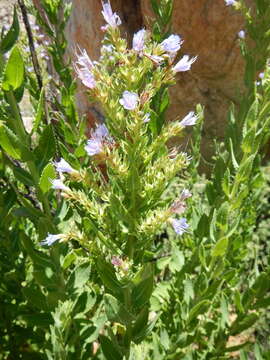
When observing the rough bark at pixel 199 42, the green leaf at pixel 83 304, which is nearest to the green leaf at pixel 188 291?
the green leaf at pixel 83 304

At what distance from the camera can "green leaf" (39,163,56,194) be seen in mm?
1135

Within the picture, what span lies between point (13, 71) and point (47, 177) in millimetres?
281

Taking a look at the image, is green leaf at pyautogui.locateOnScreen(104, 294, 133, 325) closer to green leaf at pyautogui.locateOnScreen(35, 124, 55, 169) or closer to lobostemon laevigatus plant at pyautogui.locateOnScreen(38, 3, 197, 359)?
lobostemon laevigatus plant at pyautogui.locateOnScreen(38, 3, 197, 359)

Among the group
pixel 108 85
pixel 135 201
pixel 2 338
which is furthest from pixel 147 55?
pixel 2 338

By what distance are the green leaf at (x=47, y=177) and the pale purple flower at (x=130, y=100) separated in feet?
1.00

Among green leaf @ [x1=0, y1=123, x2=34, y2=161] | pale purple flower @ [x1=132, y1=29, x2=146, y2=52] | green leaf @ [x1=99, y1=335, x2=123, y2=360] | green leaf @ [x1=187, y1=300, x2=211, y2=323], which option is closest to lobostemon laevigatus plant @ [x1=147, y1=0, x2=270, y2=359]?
green leaf @ [x1=187, y1=300, x2=211, y2=323]

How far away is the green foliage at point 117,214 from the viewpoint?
1.03 metres

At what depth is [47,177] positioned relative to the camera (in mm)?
1151

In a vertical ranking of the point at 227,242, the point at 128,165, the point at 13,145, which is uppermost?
the point at 13,145

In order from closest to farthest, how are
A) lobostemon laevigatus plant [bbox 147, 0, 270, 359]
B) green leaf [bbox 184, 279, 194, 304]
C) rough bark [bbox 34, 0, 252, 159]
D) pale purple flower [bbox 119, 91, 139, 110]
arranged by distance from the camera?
pale purple flower [bbox 119, 91, 139, 110] < lobostemon laevigatus plant [bbox 147, 0, 270, 359] < green leaf [bbox 184, 279, 194, 304] < rough bark [bbox 34, 0, 252, 159]

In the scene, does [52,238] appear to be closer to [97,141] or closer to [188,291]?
[97,141]

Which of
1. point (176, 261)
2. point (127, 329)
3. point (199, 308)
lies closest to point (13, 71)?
point (127, 329)

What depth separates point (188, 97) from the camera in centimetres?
397

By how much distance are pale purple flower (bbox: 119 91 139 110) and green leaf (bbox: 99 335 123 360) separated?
0.71 metres
